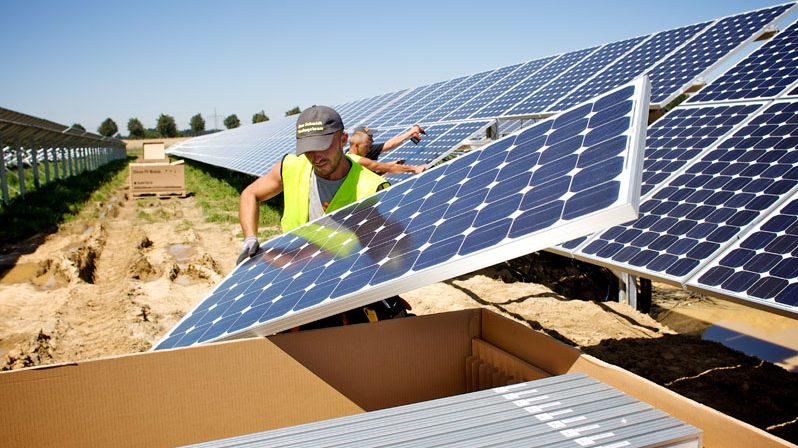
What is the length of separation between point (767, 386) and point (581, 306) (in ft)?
8.58

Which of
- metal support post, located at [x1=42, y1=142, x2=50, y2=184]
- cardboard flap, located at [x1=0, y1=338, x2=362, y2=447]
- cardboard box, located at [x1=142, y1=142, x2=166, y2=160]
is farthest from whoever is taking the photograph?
cardboard box, located at [x1=142, y1=142, x2=166, y2=160]

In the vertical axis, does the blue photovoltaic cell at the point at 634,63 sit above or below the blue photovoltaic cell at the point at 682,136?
above

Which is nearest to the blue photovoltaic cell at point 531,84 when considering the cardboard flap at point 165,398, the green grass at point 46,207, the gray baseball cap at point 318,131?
the gray baseball cap at point 318,131

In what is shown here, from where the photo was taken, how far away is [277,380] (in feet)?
9.91

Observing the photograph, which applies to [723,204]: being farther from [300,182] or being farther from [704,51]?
[704,51]

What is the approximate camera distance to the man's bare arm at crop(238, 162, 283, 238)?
444 cm

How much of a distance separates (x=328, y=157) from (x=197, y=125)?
162 metres

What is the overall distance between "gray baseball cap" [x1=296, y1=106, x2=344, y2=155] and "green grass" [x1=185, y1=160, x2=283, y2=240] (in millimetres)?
10198

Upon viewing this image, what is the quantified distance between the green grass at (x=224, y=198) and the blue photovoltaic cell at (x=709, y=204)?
9.80m

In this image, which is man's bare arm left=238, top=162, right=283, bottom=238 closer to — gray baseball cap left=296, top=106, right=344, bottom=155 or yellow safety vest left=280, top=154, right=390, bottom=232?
yellow safety vest left=280, top=154, right=390, bottom=232

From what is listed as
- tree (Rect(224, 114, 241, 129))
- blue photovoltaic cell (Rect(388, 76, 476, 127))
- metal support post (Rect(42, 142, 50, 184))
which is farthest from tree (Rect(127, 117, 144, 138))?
blue photovoltaic cell (Rect(388, 76, 476, 127))

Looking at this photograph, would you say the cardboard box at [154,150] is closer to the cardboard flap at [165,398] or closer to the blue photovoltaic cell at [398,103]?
the blue photovoltaic cell at [398,103]

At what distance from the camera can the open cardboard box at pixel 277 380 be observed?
2.67 m

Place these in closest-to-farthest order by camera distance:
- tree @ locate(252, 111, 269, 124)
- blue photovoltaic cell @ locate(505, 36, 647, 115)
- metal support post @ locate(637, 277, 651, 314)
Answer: metal support post @ locate(637, 277, 651, 314) → blue photovoltaic cell @ locate(505, 36, 647, 115) → tree @ locate(252, 111, 269, 124)
